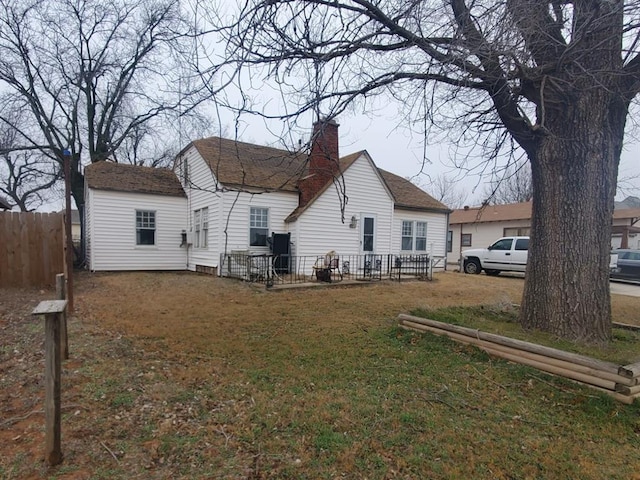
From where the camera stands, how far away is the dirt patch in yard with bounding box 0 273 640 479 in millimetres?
2438

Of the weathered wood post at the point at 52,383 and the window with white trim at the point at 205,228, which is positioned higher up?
the window with white trim at the point at 205,228

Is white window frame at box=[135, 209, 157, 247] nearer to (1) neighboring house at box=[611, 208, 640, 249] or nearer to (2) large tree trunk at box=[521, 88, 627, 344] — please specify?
(2) large tree trunk at box=[521, 88, 627, 344]

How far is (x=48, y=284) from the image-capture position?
9.09 meters

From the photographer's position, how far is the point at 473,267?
58.2ft

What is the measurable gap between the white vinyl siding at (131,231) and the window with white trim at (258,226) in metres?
3.78

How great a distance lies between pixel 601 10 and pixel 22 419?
23.4 ft

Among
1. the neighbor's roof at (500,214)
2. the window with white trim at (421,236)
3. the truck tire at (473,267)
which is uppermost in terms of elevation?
the neighbor's roof at (500,214)

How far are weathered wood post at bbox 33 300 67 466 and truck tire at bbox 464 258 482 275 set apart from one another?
17786 mm

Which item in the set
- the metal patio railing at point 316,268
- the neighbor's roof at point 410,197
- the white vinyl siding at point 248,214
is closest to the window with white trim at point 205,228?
the white vinyl siding at point 248,214

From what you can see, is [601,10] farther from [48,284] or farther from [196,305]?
[48,284]

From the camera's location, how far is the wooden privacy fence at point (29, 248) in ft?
28.8

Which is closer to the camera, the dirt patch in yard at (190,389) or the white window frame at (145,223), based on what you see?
the dirt patch in yard at (190,389)

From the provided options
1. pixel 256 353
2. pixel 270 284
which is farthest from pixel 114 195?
pixel 256 353

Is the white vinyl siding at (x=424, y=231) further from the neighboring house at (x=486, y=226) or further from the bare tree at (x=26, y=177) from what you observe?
the bare tree at (x=26, y=177)
